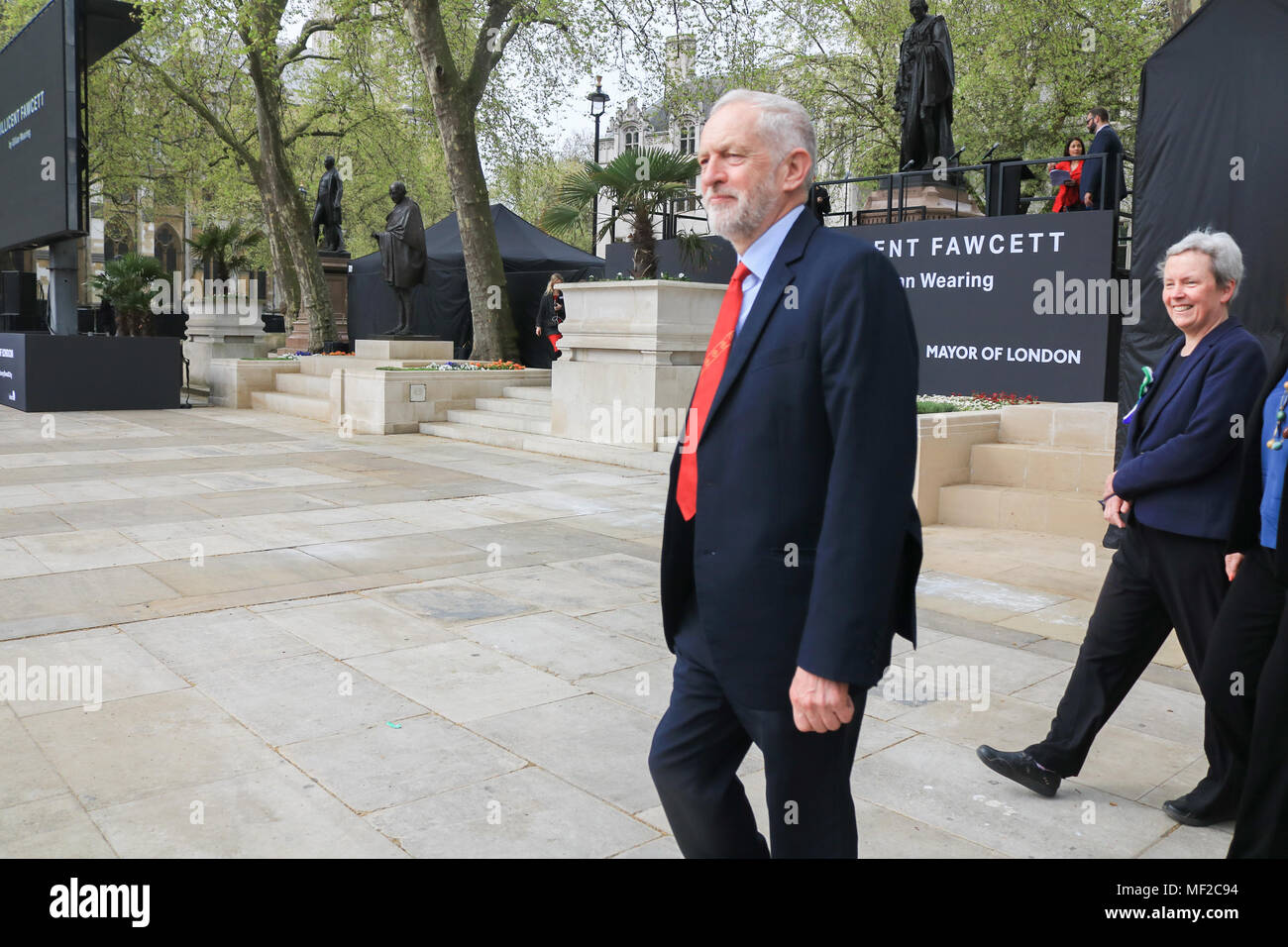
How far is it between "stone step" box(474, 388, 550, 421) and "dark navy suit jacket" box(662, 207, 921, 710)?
43.5ft

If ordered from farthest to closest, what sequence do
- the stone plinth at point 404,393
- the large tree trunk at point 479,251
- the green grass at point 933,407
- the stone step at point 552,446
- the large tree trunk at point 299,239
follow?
the large tree trunk at point 299,239
the large tree trunk at point 479,251
the stone plinth at point 404,393
the stone step at point 552,446
the green grass at point 933,407

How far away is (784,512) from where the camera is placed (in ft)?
7.10

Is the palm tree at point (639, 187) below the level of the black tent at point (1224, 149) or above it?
above

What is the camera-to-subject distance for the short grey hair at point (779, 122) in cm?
218

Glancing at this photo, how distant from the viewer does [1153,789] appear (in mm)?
3875

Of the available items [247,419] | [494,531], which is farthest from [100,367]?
[494,531]

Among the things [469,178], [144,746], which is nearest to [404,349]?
[469,178]

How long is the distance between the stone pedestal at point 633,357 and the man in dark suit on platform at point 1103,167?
4.33 m

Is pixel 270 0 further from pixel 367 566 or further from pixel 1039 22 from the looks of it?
Answer: pixel 367 566

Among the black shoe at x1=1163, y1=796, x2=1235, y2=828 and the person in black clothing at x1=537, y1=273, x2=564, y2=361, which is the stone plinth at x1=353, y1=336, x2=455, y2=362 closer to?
the person in black clothing at x1=537, y1=273, x2=564, y2=361

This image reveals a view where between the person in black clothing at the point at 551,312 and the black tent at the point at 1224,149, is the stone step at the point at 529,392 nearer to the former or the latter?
the person in black clothing at the point at 551,312

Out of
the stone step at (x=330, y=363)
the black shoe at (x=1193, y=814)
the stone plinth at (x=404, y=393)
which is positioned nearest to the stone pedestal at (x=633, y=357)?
the stone plinth at (x=404, y=393)

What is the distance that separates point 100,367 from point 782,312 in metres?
18.8
